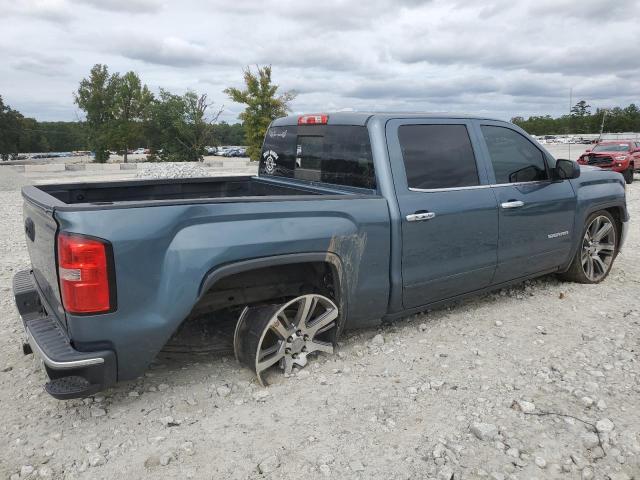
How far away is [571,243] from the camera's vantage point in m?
5.02

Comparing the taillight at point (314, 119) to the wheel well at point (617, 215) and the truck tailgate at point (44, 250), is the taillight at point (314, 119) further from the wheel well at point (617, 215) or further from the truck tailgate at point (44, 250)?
the wheel well at point (617, 215)

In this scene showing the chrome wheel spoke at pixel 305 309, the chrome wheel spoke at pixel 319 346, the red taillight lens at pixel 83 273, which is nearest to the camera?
the red taillight lens at pixel 83 273

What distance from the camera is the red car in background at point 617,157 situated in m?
18.3

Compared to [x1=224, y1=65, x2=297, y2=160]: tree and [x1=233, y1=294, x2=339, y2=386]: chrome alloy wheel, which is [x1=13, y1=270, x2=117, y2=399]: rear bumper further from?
[x1=224, y1=65, x2=297, y2=160]: tree

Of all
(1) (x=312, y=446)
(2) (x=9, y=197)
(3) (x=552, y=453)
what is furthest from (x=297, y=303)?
(2) (x=9, y=197)

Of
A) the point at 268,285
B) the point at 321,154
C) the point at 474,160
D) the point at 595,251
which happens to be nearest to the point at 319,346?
the point at 268,285

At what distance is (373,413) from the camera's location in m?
3.04

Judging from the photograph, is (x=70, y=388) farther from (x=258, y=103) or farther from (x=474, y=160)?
(x=258, y=103)

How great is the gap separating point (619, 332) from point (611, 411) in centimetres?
138

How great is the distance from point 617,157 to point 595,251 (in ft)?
50.6

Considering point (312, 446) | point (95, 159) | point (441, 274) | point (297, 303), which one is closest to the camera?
point (312, 446)

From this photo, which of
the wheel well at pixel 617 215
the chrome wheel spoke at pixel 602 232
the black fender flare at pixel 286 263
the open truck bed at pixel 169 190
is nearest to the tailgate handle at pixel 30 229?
the open truck bed at pixel 169 190

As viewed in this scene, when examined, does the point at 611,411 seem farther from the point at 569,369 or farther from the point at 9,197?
the point at 9,197

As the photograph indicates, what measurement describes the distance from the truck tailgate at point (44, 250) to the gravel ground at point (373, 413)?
2.19ft
